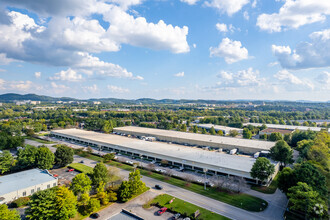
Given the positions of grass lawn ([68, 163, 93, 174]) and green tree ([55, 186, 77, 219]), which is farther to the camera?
grass lawn ([68, 163, 93, 174])

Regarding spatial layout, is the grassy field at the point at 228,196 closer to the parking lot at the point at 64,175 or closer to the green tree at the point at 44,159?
the parking lot at the point at 64,175

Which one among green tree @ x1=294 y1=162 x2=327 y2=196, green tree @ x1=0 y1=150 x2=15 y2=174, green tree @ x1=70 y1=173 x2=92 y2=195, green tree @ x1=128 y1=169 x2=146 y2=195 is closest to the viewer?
green tree @ x1=294 y1=162 x2=327 y2=196

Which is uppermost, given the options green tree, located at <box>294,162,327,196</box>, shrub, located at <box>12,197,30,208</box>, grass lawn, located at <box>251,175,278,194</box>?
green tree, located at <box>294,162,327,196</box>

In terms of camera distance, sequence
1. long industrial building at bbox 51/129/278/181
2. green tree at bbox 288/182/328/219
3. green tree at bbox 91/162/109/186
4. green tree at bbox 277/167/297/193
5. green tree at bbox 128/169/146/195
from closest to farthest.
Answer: green tree at bbox 288/182/328/219, green tree at bbox 277/167/297/193, green tree at bbox 128/169/146/195, green tree at bbox 91/162/109/186, long industrial building at bbox 51/129/278/181

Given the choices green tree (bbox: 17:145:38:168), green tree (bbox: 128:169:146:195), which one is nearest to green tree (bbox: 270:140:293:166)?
green tree (bbox: 128:169:146:195)

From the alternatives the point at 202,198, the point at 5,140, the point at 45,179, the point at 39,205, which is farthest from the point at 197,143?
the point at 5,140

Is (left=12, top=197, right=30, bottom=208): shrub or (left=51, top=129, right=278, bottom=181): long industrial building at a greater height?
(left=51, top=129, right=278, bottom=181): long industrial building

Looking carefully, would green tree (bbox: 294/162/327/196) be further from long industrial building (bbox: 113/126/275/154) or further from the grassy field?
long industrial building (bbox: 113/126/275/154)

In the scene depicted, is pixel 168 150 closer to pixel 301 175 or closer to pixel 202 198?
pixel 202 198
